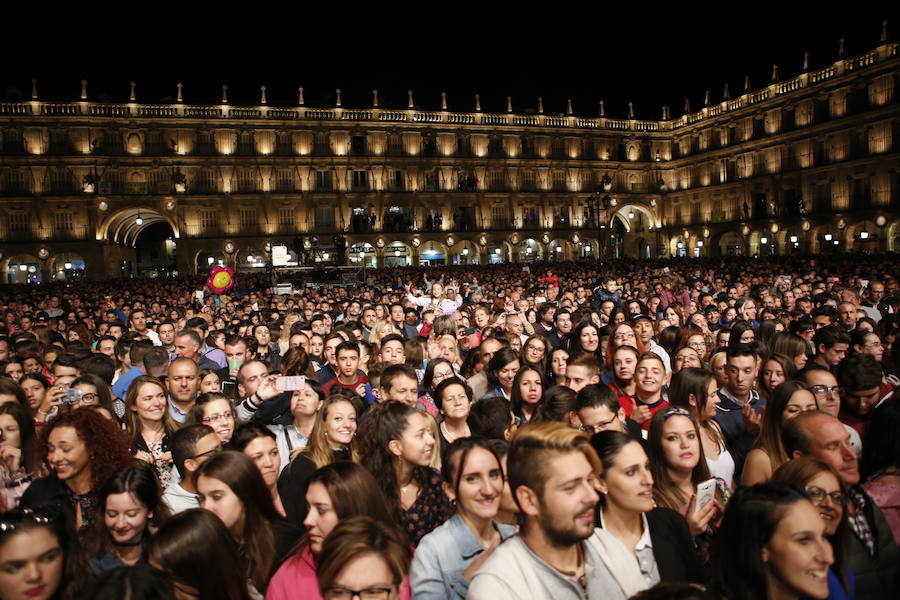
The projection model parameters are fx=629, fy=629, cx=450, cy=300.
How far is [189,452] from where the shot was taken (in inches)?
167

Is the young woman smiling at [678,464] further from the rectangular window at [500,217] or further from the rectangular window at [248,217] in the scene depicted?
the rectangular window at [500,217]

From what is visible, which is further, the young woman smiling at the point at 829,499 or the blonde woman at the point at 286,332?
the blonde woman at the point at 286,332

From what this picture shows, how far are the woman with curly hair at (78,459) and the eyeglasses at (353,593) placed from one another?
225 cm

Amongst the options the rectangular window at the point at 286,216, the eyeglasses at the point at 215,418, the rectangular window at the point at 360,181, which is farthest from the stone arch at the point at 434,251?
the eyeglasses at the point at 215,418

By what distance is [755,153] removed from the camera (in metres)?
46.5

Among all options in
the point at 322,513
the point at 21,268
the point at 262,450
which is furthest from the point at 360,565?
the point at 21,268

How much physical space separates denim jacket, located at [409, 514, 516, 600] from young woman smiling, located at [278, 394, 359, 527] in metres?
1.25

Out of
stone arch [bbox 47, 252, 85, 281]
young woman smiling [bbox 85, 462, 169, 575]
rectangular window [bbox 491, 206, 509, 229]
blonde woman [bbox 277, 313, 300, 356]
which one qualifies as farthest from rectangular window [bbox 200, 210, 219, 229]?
young woman smiling [bbox 85, 462, 169, 575]

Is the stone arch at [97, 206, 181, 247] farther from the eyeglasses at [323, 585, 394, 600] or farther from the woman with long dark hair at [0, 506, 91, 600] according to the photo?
the eyeglasses at [323, 585, 394, 600]

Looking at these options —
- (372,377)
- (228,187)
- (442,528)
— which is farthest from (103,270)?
(442,528)

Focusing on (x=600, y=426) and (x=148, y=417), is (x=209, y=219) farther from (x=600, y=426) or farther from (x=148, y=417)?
(x=600, y=426)

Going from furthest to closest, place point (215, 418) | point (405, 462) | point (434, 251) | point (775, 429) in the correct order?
point (434, 251) < point (215, 418) < point (775, 429) < point (405, 462)

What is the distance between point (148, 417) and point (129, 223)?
47487 mm

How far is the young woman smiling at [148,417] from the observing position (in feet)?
17.6
